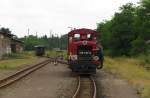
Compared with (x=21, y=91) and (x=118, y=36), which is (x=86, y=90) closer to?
(x=21, y=91)

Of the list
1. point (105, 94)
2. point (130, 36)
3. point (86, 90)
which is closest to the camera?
point (105, 94)

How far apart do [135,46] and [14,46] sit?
A: 1541 inches

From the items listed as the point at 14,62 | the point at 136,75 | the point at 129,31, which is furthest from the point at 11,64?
the point at 129,31

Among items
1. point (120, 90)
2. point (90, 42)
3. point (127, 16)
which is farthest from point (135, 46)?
point (120, 90)

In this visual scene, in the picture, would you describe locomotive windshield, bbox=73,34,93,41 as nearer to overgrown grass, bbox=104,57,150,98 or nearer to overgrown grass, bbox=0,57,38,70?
overgrown grass, bbox=104,57,150,98

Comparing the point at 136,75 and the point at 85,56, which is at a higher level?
the point at 85,56

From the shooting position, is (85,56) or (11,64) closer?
(85,56)

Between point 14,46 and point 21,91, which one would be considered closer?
point 21,91

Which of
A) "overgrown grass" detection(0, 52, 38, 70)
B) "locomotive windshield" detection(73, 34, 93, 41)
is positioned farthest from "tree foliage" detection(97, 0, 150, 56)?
"locomotive windshield" detection(73, 34, 93, 41)

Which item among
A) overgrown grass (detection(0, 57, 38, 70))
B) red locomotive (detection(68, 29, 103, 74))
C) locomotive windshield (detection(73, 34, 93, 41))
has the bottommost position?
overgrown grass (detection(0, 57, 38, 70))

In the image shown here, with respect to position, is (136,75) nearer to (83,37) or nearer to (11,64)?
(83,37)

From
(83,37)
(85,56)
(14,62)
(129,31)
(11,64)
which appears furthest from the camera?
(129,31)

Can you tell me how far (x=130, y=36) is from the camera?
87.7 metres

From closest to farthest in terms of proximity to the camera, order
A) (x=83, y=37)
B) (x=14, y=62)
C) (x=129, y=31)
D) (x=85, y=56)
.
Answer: (x=85, y=56), (x=83, y=37), (x=14, y=62), (x=129, y=31)
